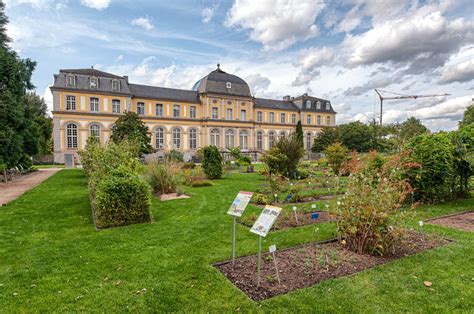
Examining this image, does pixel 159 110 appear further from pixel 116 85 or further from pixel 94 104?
pixel 94 104

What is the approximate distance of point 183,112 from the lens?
127ft

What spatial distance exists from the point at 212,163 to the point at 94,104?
938 inches

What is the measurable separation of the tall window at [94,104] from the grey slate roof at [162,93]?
441 cm

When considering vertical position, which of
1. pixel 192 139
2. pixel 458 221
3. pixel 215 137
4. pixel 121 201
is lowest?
pixel 458 221

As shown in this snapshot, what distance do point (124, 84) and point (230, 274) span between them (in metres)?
35.3

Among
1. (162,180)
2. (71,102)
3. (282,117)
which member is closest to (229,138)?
(282,117)

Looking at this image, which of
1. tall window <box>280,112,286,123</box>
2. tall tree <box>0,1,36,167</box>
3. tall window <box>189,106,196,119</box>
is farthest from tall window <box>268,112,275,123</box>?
tall tree <box>0,1,36,167</box>

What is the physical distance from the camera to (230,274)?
3754 millimetres

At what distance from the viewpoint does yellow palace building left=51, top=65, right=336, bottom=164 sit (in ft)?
104

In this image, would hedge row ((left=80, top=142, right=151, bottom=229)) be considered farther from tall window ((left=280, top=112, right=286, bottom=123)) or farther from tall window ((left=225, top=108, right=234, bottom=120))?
tall window ((left=280, top=112, right=286, bottom=123))

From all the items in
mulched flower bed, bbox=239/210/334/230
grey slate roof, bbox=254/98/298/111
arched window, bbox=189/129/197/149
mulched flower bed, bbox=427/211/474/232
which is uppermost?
grey slate roof, bbox=254/98/298/111

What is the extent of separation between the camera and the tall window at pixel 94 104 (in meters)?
32.6

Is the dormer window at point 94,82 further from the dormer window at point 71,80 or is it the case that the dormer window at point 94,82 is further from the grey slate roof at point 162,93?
the grey slate roof at point 162,93

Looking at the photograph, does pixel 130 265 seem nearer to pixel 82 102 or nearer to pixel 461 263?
pixel 461 263
